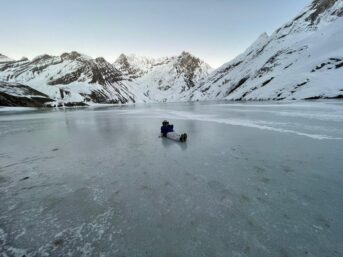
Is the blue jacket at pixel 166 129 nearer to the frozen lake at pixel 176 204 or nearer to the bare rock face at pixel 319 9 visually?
the frozen lake at pixel 176 204

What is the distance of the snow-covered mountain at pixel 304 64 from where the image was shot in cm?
8025

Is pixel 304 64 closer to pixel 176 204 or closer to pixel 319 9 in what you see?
pixel 319 9

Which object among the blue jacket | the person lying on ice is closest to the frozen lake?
the person lying on ice

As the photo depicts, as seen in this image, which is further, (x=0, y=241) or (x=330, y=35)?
(x=330, y=35)

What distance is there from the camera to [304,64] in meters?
104

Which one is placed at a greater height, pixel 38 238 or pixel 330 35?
pixel 330 35

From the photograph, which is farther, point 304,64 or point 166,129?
point 304,64

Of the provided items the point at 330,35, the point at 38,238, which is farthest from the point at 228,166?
the point at 330,35

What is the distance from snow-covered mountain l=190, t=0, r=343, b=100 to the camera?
80.2 metres

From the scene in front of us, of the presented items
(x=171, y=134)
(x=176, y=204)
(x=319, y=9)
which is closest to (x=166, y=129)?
(x=171, y=134)

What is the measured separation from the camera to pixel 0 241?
13.6 ft

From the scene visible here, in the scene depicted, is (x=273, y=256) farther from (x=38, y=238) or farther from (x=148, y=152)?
(x=148, y=152)

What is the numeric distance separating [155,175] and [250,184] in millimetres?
3169

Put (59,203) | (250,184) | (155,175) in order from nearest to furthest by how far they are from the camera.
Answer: (59,203) < (250,184) < (155,175)
